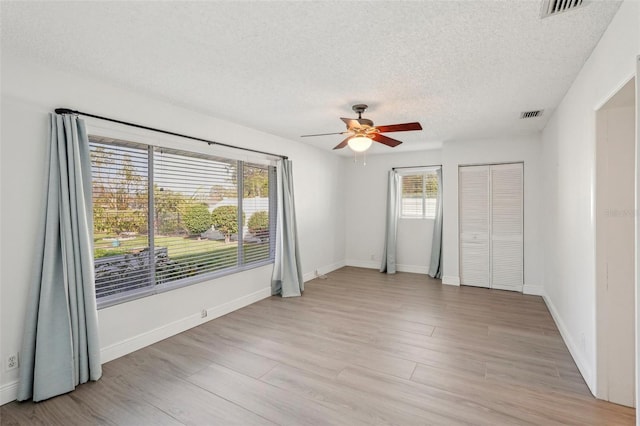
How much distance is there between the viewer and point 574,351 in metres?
2.82

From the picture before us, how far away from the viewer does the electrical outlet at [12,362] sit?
89.0 inches

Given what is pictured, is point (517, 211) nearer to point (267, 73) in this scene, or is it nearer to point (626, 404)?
point (626, 404)

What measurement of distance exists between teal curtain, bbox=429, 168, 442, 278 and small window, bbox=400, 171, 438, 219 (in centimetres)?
24

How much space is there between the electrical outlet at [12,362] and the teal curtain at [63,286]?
72 mm

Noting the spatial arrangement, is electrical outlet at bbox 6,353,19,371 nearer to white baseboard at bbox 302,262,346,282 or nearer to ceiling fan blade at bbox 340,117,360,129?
ceiling fan blade at bbox 340,117,360,129

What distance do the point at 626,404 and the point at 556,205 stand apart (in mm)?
2147

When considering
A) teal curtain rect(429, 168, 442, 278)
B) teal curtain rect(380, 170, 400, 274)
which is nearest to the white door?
teal curtain rect(429, 168, 442, 278)

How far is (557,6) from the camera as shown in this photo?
175cm

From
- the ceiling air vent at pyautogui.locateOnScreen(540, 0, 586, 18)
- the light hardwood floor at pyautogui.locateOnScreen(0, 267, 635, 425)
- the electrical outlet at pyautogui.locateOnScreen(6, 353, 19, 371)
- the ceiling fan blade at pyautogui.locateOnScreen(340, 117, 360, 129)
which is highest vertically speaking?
the ceiling air vent at pyautogui.locateOnScreen(540, 0, 586, 18)

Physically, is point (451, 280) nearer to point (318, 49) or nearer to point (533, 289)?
point (533, 289)

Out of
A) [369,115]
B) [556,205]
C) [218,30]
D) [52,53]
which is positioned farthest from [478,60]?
[52,53]

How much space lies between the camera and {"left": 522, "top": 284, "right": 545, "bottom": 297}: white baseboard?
4.88 m

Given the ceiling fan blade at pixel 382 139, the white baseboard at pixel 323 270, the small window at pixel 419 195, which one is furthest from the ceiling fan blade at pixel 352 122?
the small window at pixel 419 195

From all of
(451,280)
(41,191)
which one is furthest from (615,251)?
(41,191)
